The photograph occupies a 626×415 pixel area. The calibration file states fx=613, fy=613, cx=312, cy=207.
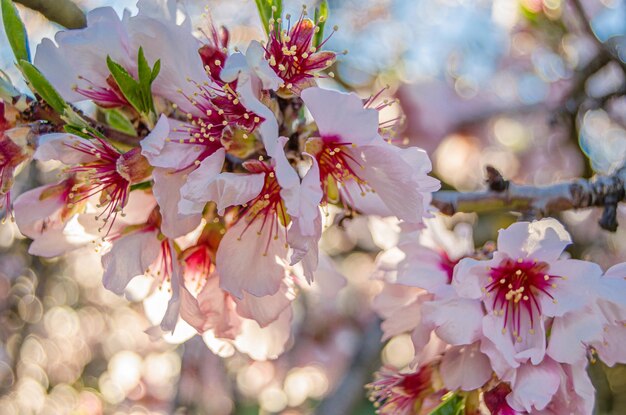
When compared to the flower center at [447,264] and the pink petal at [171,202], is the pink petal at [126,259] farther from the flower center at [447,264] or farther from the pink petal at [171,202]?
the flower center at [447,264]

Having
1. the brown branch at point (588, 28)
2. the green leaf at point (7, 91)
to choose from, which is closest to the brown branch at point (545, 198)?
the green leaf at point (7, 91)

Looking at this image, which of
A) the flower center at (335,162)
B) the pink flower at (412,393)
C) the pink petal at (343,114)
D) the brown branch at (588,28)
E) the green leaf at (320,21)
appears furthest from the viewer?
the brown branch at (588,28)

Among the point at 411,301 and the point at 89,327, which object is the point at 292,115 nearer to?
the point at 411,301

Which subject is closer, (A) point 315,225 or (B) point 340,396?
(A) point 315,225

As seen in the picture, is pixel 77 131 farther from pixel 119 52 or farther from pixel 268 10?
pixel 268 10

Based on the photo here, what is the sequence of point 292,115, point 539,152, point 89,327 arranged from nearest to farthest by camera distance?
point 292,115
point 539,152
point 89,327

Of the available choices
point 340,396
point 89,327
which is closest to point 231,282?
point 340,396

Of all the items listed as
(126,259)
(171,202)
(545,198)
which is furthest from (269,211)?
(545,198)
